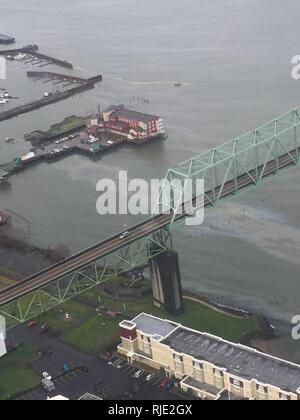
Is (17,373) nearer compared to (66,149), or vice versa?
(17,373)

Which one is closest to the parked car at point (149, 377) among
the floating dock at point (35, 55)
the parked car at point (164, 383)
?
the parked car at point (164, 383)

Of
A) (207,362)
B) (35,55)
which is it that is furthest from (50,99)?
(207,362)

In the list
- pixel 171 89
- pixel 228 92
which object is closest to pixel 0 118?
pixel 171 89

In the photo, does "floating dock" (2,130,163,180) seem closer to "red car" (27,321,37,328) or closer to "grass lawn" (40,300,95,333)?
"grass lawn" (40,300,95,333)

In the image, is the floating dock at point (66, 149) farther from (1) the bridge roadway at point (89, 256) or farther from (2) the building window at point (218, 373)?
(2) the building window at point (218, 373)

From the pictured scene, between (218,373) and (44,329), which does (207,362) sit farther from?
(44,329)
